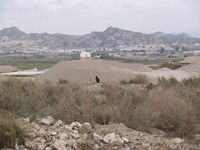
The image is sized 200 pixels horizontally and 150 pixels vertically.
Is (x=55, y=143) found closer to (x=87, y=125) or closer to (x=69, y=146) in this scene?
→ (x=69, y=146)

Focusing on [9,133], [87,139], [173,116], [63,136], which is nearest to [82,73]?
[173,116]

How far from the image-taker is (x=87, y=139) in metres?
5.84

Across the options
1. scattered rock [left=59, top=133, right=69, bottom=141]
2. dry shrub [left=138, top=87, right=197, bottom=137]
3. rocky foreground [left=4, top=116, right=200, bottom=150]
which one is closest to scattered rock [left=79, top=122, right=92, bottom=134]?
rocky foreground [left=4, top=116, right=200, bottom=150]

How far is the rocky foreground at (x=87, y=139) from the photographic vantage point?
5.41 meters

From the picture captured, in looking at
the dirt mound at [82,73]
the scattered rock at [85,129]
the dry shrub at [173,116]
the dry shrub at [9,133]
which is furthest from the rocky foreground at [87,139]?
the dirt mound at [82,73]

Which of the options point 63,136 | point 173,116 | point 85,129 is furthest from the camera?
point 173,116

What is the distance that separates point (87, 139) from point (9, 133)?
1579 millimetres

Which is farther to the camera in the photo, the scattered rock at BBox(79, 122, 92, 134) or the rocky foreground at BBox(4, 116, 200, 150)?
the scattered rock at BBox(79, 122, 92, 134)

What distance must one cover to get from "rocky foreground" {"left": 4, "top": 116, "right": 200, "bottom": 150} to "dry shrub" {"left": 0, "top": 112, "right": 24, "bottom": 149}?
0.52ft

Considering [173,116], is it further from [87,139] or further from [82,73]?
[82,73]

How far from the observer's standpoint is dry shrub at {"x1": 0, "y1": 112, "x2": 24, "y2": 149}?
519cm

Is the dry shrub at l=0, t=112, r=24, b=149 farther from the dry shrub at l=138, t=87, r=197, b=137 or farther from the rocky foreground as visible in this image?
the dry shrub at l=138, t=87, r=197, b=137

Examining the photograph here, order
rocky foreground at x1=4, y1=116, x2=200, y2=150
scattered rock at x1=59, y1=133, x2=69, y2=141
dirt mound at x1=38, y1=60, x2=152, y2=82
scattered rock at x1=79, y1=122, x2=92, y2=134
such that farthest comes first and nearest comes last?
1. dirt mound at x1=38, y1=60, x2=152, y2=82
2. scattered rock at x1=79, y1=122, x2=92, y2=134
3. scattered rock at x1=59, y1=133, x2=69, y2=141
4. rocky foreground at x1=4, y1=116, x2=200, y2=150

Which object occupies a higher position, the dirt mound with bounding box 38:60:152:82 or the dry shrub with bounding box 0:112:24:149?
the dry shrub with bounding box 0:112:24:149
